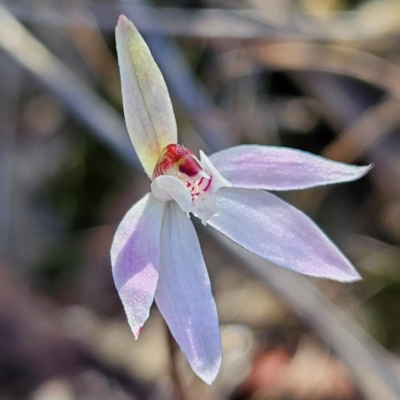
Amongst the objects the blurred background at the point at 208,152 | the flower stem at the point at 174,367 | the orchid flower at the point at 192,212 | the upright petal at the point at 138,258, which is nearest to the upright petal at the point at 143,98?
the orchid flower at the point at 192,212

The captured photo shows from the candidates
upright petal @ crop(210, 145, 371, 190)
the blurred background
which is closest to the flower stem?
the blurred background

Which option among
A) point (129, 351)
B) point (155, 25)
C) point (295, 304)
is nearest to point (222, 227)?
point (295, 304)

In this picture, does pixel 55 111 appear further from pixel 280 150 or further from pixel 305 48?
pixel 280 150

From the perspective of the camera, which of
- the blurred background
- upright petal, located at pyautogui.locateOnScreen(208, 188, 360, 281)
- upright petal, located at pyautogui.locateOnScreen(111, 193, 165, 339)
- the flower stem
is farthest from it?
the blurred background

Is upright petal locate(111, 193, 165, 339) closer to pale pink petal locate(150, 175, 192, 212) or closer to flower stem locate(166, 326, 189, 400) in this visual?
pale pink petal locate(150, 175, 192, 212)

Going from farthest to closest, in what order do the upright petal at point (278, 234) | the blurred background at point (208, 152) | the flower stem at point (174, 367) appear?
the blurred background at point (208, 152)
the flower stem at point (174, 367)
the upright petal at point (278, 234)

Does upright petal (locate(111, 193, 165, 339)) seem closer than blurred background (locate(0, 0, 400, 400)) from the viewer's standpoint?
Yes

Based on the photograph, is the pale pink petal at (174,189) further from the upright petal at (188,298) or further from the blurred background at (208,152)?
the blurred background at (208,152)
